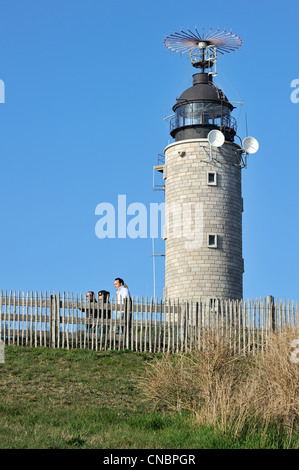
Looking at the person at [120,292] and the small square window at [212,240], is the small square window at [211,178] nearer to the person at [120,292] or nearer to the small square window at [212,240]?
the small square window at [212,240]

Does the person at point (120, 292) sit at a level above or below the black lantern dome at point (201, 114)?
below

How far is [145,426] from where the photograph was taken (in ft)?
39.5

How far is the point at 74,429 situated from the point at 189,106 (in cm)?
2387

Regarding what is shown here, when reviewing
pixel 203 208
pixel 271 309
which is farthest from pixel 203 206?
pixel 271 309

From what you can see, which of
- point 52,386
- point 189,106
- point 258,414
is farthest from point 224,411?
point 189,106

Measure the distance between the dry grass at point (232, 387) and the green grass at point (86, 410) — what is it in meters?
0.28

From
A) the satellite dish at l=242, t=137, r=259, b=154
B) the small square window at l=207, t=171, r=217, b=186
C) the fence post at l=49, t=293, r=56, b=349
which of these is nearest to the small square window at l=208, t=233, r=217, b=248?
the small square window at l=207, t=171, r=217, b=186

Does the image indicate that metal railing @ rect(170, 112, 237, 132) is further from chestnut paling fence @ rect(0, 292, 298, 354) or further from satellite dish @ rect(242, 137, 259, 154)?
chestnut paling fence @ rect(0, 292, 298, 354)

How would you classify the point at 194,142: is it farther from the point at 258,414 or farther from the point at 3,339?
the point at 258,414

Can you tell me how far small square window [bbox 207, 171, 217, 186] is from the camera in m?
31.6

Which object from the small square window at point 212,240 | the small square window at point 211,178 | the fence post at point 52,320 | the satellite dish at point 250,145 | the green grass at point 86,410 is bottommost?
the green grass at point 86,410

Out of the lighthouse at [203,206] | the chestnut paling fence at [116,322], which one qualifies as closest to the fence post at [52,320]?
the chestnut paling fence at [116,322]

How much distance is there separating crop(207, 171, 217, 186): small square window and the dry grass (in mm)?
17292

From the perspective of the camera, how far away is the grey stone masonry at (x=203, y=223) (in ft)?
102
